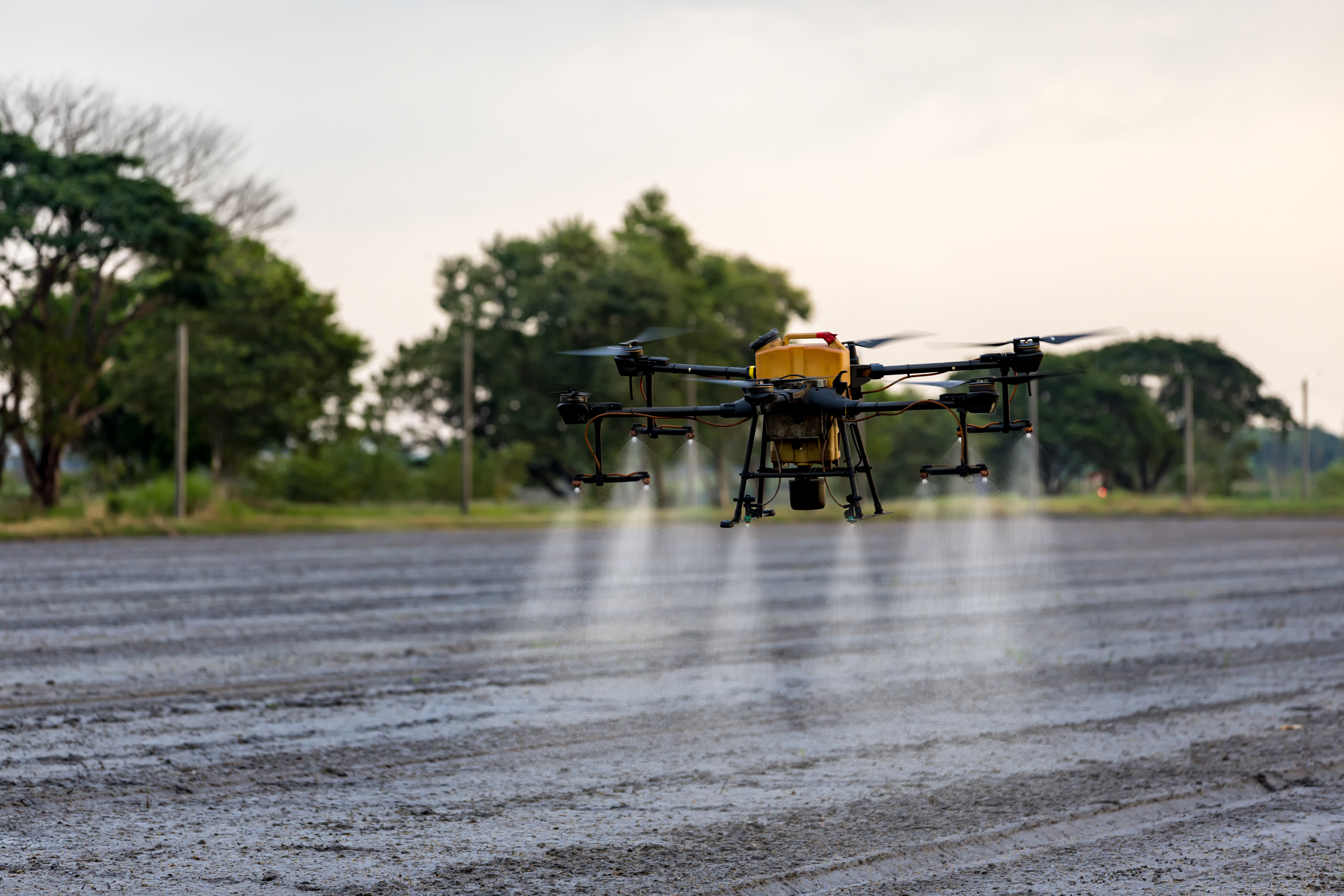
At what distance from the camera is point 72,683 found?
49.7 ft

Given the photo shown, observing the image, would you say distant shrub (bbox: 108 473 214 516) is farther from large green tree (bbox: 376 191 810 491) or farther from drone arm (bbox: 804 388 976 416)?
drone arm (bbox: 804 388 976 416)

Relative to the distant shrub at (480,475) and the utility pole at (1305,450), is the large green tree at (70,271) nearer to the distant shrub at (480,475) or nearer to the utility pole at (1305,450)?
the distant shrub at (480,475)

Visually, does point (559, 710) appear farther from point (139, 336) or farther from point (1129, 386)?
point (1129, 386)

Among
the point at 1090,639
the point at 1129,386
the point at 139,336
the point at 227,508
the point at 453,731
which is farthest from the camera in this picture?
the point at 1129,386

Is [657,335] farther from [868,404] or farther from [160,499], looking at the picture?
[160,499]

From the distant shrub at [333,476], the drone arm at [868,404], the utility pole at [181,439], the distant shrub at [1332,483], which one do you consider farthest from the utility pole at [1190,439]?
the drone arm at [868,404]

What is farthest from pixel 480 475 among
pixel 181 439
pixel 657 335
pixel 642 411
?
pixel 642 411

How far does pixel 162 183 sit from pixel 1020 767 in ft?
155

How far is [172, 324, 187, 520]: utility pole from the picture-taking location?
4681 cm

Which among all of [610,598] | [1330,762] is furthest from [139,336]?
[1330,762]

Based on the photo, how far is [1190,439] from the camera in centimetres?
6962

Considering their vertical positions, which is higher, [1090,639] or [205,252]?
[205,252]

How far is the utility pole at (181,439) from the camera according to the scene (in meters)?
46.8

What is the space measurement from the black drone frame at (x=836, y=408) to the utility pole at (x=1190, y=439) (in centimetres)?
5765
